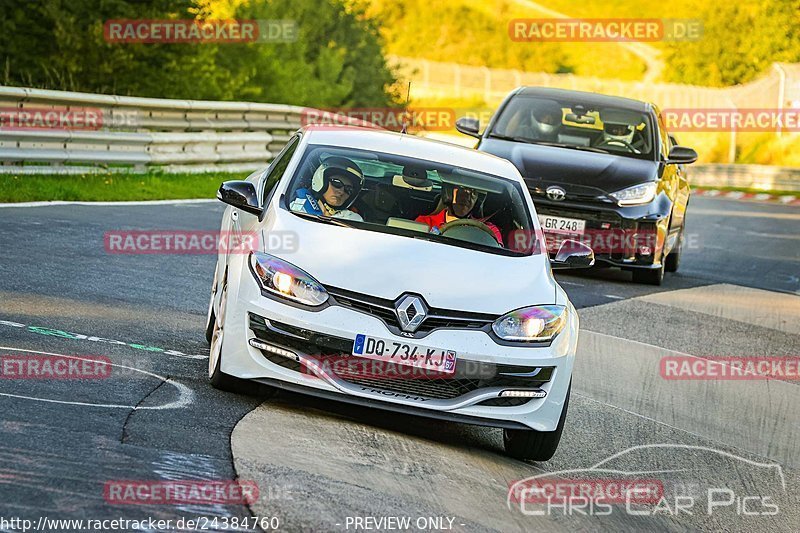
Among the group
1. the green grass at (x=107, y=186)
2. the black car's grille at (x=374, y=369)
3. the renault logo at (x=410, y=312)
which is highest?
the renault logo at (x=410, y=312)

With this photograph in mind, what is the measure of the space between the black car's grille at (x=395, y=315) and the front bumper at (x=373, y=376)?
0.04m

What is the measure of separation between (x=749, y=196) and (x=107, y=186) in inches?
918

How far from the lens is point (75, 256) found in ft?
37.9

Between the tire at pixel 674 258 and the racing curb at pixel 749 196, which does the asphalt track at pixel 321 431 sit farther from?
the racing curb at pixel 749 196

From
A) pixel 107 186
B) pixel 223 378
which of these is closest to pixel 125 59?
pixel 107 186

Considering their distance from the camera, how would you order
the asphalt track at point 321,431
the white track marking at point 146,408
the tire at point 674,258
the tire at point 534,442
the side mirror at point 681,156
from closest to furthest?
the asphalt track at point 321,431 < the white track marking at point 146,408 < the tire at point 534,442 < the side mirror at point 681,156 < the tire at point 674,258

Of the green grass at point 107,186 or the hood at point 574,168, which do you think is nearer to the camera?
the hood at point 574,168

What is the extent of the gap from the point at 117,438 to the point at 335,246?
1.65m

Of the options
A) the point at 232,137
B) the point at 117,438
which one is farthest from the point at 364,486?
the point at 232,137

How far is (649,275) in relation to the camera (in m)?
14.7

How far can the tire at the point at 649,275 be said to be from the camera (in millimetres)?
14641

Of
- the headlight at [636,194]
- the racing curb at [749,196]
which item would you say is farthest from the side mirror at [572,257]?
the racing curb at [749,196]

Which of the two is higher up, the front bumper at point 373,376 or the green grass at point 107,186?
the front bumper at point 373,376

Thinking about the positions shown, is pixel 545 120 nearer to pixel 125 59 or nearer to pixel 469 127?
pixel 469 127
